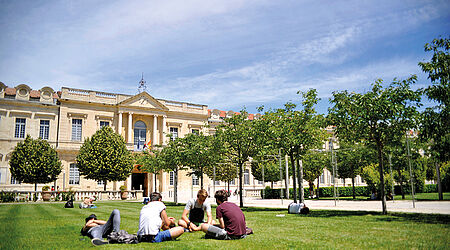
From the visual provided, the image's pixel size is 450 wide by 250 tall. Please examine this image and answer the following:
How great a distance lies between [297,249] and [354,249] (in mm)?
1081

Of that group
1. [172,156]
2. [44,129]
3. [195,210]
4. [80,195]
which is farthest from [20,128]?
[195,210]

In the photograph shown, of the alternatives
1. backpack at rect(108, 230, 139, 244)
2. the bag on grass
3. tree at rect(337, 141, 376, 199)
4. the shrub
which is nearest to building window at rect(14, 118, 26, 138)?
the shrub

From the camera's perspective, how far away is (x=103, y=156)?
113ft

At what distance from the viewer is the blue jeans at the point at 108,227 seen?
7.30 meters

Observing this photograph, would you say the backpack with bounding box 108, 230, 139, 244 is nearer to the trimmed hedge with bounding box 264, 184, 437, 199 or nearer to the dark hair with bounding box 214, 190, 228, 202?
the dark hair with bounding box 214, 190, 228, 202

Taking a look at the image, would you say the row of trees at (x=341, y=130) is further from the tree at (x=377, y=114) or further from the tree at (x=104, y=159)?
the tree at (x=104, y=159)

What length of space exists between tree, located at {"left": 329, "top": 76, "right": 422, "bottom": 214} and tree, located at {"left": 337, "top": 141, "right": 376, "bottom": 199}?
16595mm

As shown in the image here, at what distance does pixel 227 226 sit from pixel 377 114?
9050 millimetres

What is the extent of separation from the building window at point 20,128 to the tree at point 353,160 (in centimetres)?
3588

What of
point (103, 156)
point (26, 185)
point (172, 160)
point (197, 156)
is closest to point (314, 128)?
point (197, 156)

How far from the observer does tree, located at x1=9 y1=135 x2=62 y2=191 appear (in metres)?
31.5

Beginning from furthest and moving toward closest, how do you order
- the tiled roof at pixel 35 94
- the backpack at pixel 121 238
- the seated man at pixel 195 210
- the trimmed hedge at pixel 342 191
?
the tiled roof at pixel 35 94, the trimmed hedge at pixel 342 191, the seated man at pixel 195 210, the backpack at pixel 121 238

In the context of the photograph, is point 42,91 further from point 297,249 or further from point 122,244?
point 297,249

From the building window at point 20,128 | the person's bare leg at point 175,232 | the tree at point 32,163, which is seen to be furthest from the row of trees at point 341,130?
the building window at point 20,128
